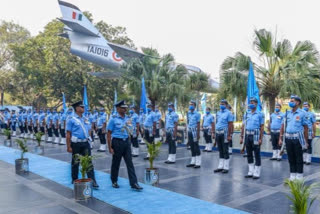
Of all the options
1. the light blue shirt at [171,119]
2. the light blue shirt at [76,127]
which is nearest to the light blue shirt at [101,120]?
the light blue shirt at [171,119]

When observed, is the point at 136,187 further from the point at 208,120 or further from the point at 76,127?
the point at 208,120

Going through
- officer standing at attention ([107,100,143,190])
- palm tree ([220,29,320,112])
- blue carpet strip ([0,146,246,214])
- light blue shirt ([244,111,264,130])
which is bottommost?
blue carpet strip ([0,146,246,214])

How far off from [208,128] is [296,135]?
5.24 meters

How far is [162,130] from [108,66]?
1208 centimetres

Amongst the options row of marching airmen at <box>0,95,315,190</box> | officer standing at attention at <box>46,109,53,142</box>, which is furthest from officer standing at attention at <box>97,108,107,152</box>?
officer standing at attention at <box>46,109,53,142</box>

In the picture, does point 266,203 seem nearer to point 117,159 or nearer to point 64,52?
point 117,159

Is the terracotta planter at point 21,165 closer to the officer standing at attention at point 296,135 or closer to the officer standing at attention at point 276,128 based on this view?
the officer standing at attention at point 296,135

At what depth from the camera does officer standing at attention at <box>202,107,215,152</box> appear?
435 inches

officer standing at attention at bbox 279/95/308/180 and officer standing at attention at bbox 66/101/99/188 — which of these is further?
officer standing at attention at bbox 279/95/308/180

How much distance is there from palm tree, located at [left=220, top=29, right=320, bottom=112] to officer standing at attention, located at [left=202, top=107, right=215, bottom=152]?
1309 mm

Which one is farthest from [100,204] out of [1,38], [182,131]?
[1,38]

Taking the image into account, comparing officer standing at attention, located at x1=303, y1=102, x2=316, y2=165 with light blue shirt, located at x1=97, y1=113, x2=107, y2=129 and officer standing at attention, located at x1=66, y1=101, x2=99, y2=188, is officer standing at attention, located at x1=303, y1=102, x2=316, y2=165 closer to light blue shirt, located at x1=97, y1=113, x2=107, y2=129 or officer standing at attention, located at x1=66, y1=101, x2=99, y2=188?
officer standing at attention, located at x1=66, y1=101, x2=99, y2=188

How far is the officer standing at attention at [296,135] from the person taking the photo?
6465 millimetres

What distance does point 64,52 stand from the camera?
86.7ft
